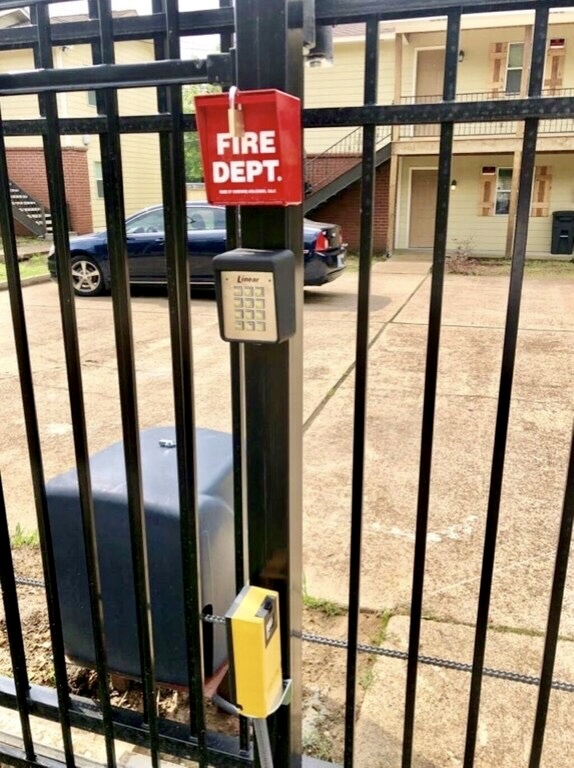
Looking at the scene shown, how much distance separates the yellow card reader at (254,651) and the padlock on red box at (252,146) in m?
0.75

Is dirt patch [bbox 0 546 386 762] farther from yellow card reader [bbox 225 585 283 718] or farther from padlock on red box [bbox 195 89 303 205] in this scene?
padlock on red box [bbox 195 89 303 205]

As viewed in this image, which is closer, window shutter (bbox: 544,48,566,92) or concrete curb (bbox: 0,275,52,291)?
concrete curb (bbox: 0,275,52,291)

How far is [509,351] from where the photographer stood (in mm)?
1152

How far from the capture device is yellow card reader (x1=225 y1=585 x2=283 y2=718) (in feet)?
3.99

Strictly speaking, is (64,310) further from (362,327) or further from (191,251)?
(191,251)

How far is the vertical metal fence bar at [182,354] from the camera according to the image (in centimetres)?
117

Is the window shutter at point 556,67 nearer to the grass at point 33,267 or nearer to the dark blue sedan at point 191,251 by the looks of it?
the dark blue sedan at point 191,251

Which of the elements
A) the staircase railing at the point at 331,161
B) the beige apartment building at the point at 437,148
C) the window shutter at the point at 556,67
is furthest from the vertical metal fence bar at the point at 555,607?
the window shutter at the point at 556,67

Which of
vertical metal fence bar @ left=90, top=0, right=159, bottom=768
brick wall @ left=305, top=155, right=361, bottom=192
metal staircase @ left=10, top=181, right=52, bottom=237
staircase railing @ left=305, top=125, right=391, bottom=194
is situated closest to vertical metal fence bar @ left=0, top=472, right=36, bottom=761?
vertical metal fence bar @ left=90, top=0, right=159, bottom=768

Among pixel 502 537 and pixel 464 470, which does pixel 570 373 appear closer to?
pixel 464 470

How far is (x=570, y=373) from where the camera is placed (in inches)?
224

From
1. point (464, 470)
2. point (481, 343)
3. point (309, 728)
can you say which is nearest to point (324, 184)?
point (481, 343)

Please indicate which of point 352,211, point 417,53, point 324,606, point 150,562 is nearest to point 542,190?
point 417,53

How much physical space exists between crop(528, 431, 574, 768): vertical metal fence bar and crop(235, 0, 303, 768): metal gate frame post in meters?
0.49
